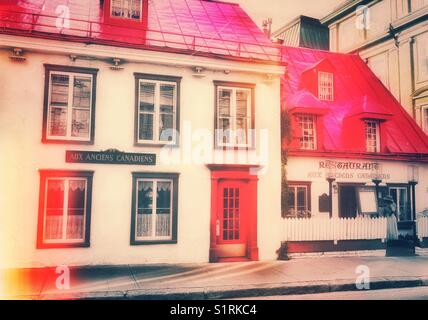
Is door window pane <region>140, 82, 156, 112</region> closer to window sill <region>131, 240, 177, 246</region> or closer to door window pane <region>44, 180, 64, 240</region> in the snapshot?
door window pane <region>44, 180, 64, 240</region>

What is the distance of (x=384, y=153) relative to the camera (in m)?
13.0

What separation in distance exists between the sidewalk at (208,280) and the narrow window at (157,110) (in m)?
3.78

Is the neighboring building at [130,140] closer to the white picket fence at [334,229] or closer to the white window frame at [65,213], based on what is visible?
the white window frame at [65,213]

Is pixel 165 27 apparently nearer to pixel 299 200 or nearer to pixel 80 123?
pixel 80 123

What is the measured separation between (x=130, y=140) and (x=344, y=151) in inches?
310

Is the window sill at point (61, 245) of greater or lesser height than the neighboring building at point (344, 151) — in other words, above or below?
below

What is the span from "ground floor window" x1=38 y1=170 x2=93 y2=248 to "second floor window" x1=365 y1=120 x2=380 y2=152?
10.7m

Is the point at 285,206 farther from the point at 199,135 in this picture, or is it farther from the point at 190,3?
the point at 190,3

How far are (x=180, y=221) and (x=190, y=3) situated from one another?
28.6 ft

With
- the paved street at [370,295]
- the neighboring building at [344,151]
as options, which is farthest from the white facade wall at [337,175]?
the paved street at [370,295]

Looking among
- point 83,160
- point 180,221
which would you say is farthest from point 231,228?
point 83,160

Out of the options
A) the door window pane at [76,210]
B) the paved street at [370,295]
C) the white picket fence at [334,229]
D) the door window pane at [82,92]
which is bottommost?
the paved street at [370,295]

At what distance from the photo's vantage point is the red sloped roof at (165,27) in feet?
31.3

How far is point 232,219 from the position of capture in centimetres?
1052
